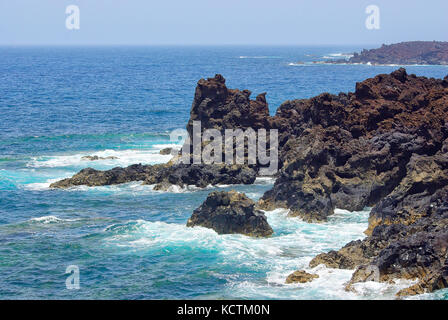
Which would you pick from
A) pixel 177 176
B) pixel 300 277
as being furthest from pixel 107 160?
pixel 300 277

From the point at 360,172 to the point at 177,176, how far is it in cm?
1398

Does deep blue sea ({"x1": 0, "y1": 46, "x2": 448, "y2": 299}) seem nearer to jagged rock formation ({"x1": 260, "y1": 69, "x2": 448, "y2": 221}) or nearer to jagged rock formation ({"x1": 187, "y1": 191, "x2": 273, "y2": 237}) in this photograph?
jagged rock formation ({"x1": 187, "y1": 191, "x2": 273, "y2": 237})

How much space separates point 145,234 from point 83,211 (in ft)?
24.0

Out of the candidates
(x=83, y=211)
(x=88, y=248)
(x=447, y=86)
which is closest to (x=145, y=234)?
(x=88, y=248)

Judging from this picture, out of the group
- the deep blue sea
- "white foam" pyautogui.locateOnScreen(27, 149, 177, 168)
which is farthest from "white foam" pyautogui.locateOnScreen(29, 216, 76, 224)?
"white foam" pyautogui.locateOnScreen(27, 149, 177, 168)

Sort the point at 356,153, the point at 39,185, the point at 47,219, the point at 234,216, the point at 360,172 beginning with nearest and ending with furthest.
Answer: the point at 234,216 < the point at 47,219 < the point at 360,172 < the point at 356,153 < the point at 39,185

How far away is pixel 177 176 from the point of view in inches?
1887

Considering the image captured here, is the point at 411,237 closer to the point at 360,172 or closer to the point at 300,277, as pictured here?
the point at 300,277

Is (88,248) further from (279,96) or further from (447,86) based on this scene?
(279,96)

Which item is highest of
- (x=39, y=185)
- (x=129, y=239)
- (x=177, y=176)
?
(x=177, y=176)

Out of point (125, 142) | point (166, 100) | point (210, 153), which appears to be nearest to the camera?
point (210, 153)

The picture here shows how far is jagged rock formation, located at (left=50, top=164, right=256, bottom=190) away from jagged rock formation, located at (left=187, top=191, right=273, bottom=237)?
12.1m

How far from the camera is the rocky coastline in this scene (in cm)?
2747

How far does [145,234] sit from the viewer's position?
3619 centimetres
